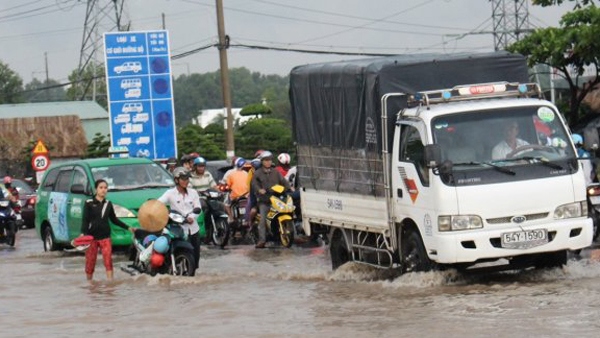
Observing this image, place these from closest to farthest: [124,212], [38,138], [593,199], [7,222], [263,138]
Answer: [593,199], [124,212], [7,222], [263,138], [38,138]

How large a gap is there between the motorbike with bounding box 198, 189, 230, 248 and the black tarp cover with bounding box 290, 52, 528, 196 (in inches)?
249

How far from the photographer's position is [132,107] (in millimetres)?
36875

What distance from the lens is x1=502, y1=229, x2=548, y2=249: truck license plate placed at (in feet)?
45.2

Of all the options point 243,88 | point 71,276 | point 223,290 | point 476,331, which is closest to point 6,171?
point 71,276

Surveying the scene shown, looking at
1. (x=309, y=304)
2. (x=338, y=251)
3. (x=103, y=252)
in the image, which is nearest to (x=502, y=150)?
(x=309, y=304)

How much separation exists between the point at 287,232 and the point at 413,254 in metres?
8.09

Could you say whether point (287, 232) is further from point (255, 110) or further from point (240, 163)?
point (255, 110)

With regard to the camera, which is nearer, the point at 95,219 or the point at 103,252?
the point at 95,219

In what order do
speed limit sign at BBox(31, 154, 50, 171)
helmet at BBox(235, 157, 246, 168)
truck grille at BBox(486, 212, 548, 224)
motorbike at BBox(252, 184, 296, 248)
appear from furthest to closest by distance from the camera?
speed limit sign at BBox(31, 154, 50, 171) < helmet at BBox(235, 157, 246, 168) < motorbike at BBox(252, 184, 296, 248) < truck grille at BBox(486, 212, 548, 224)

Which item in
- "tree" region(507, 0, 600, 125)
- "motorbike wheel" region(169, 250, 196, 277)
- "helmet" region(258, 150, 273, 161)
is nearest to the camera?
"motorbike wheel" region(169, 250, 196, 277)

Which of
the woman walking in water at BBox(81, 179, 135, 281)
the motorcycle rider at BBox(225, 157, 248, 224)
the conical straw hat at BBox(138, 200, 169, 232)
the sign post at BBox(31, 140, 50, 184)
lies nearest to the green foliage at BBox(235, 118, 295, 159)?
the sign post at BBox(31, 140, 50, 184)

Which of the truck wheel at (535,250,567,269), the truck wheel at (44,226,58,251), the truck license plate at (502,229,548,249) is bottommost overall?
the truck wheel at (44,226,58,251)

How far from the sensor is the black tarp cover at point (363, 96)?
589 inches

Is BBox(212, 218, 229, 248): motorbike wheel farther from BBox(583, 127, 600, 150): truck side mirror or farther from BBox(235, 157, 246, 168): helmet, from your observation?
BBox(583, 127, 600, 150): truck side mirror
